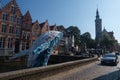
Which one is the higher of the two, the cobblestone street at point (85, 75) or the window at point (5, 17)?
the window at point (5, 17)

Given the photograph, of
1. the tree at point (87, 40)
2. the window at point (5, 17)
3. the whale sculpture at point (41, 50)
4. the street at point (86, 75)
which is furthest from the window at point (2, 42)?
the tree at point (87, 40)

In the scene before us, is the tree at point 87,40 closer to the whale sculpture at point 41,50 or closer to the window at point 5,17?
the window at point 5,17

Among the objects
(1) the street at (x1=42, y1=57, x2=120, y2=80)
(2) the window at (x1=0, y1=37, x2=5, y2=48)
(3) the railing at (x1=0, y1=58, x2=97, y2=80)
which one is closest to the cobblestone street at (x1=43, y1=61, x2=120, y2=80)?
(1) the street at (x1=42, y1=57, x2=120, y2=80)

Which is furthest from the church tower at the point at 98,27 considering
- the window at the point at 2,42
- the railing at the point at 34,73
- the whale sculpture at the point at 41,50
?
the railing at the point at 34,73

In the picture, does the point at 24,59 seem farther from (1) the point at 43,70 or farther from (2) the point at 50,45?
(1) the point at 43,70

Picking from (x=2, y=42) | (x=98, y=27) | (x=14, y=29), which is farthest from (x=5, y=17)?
(x=98, y=27)

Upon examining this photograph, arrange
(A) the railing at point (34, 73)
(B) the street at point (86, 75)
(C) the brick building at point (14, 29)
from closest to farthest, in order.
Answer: (A) the railing at point (34, 73), (B) the street at point (86, 75), (C) the brick building at point (14, 29)

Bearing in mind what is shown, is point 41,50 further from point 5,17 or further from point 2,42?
point 5,17

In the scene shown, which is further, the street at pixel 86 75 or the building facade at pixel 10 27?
the building facade at pixel 10 27

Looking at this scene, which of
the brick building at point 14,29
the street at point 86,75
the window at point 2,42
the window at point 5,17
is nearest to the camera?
the street at point 86,75

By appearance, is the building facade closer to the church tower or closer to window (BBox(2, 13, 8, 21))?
window (BBox(2, 13, 8, 21))

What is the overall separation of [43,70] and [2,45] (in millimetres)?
33006

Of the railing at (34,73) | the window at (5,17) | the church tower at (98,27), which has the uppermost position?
the church tower at (98,27)

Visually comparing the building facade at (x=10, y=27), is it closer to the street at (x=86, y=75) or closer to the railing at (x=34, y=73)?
the street at (x=86, y=75)
